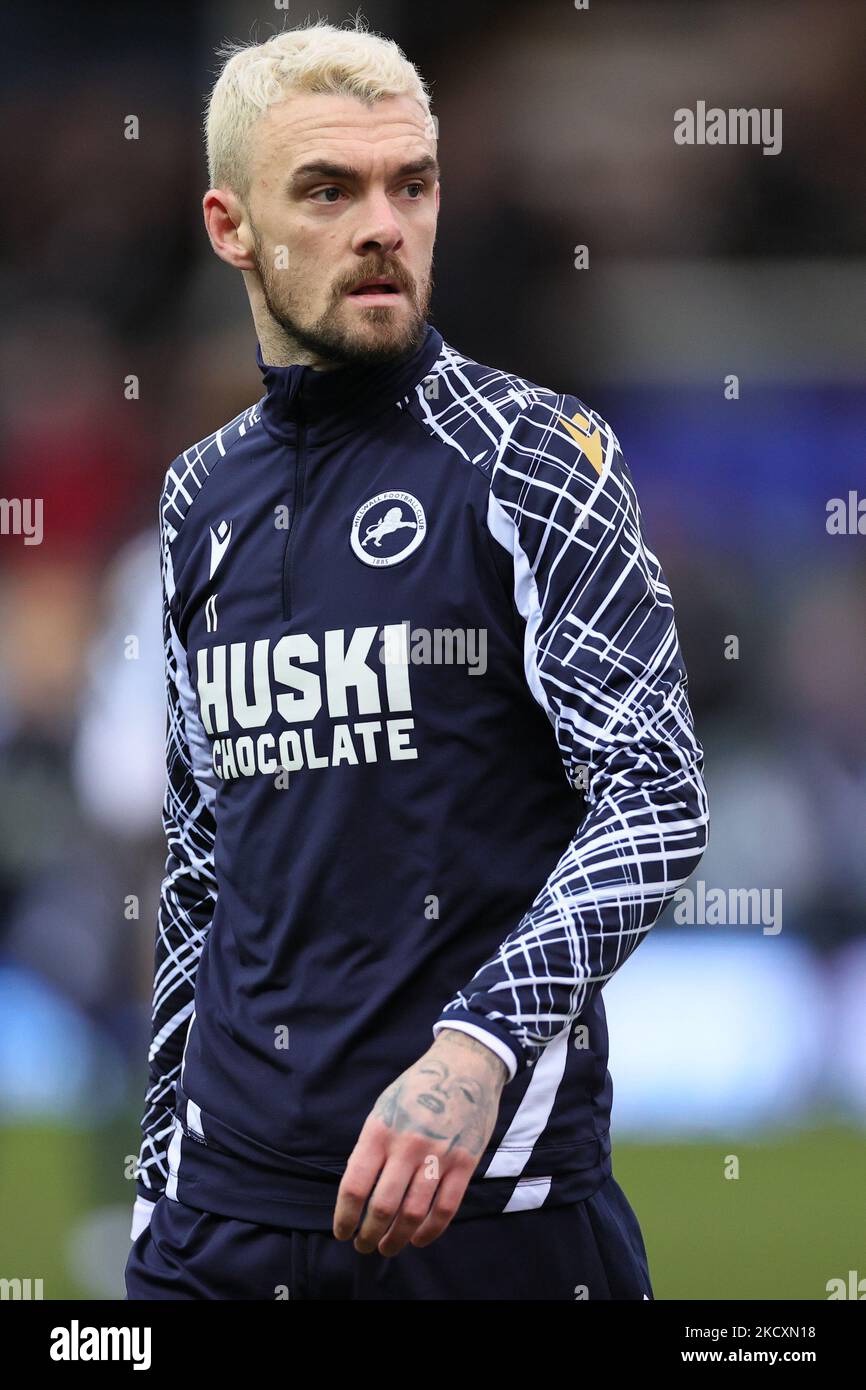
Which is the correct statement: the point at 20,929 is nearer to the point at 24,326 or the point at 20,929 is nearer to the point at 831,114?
the point at 24,326

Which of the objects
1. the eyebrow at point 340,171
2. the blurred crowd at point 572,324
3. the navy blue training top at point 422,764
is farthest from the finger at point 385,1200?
the blurred crowd at point 572,324

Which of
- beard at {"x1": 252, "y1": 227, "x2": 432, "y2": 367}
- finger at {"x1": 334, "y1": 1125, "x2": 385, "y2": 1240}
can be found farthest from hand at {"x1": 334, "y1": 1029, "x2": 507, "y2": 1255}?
beard at {"x1": 252, "y1": 227, "x2": 432, "y2": 367}

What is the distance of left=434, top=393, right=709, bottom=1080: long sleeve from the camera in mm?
1686

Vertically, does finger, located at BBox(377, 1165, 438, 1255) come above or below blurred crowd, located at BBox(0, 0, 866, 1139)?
below

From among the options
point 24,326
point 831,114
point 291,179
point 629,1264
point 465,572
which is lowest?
point 629,1264

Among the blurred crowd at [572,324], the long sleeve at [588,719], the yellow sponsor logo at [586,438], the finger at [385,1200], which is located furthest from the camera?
the blurred crowd at [572,324]

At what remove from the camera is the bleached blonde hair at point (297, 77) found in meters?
2.08

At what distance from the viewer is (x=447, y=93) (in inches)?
289

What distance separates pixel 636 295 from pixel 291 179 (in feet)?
18.1

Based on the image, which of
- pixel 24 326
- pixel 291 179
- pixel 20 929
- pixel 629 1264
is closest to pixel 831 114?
pixel 24 326

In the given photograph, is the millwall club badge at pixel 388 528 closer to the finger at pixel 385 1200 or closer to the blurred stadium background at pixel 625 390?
the finger at pixel 385 1200

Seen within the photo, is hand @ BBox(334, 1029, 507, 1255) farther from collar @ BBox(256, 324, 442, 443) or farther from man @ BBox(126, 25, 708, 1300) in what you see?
collar @ BBox(256, 324, 442, 443)

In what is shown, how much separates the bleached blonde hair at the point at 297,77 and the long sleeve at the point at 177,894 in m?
0.48

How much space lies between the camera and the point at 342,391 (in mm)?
2107
